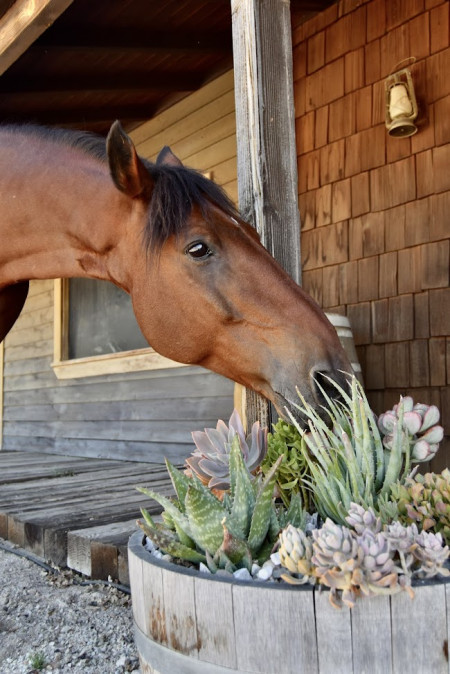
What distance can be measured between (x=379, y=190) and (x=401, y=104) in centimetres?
48

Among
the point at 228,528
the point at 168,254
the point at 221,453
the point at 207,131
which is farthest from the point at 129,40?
the point at 228,528

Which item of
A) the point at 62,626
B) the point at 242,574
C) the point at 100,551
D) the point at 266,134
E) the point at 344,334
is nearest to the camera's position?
the point at 242,574

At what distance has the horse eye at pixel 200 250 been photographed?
5.04ft

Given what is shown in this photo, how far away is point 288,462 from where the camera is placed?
1.06 metres

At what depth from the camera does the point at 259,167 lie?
1549 mm

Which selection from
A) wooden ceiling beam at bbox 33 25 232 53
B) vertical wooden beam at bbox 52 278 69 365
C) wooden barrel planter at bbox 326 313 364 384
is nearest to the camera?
wooden barrel planter at bbox 326 313 364 384

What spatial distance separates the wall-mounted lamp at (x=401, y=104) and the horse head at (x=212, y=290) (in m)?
1.78

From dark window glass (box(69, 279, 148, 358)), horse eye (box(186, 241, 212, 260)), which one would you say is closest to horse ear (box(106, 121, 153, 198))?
horse eye (box(186, 241, 212, 260))

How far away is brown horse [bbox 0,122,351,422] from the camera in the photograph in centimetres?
140

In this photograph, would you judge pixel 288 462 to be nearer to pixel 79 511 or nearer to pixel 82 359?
pixel 79 511

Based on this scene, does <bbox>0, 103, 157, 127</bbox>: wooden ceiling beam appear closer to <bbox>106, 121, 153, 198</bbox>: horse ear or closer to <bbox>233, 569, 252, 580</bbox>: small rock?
<bbox>106, 121, 153, 198</bbox>: horse ear

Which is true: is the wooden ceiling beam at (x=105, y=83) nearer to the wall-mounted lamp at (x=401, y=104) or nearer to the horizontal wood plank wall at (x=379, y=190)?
the horizontal wood plank wall at (x=379, y=190)

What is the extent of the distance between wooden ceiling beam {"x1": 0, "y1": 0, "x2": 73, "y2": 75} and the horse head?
1182 mm

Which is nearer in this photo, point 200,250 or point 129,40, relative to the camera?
point 200,250
